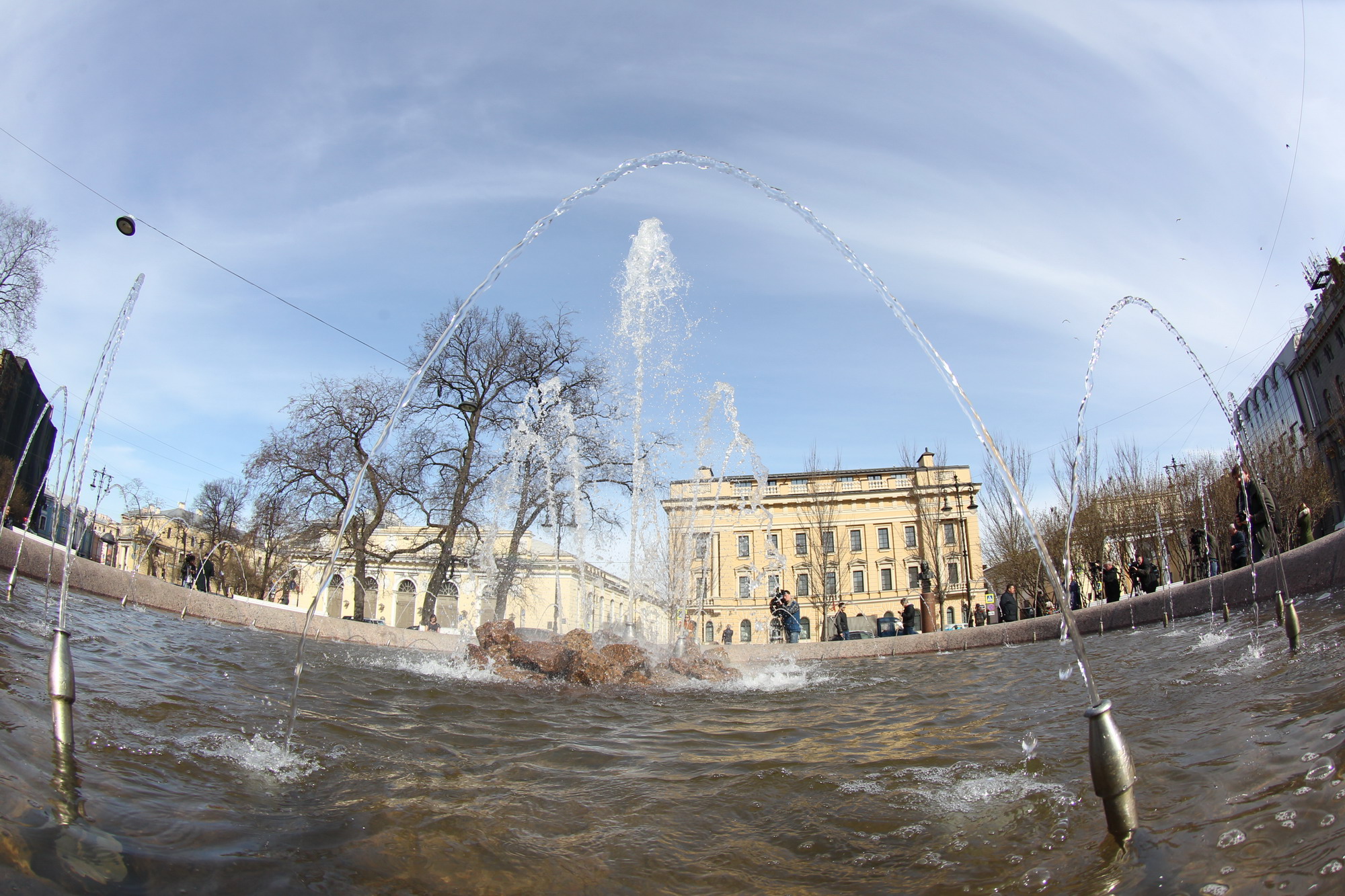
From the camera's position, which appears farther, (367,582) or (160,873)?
(367,582)

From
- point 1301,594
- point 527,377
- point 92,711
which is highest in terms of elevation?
point 527,377

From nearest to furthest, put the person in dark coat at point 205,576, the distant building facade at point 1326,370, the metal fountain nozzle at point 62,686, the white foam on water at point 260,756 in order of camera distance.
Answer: the metal fountain nozzle at point 62,686 → the white foam on water at point 260,756 → the person in dark coat at point 205,576 → the distant building facade at point 1326,370

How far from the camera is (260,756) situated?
3.53 metres

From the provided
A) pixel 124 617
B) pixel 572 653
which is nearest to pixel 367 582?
pixel 124 617

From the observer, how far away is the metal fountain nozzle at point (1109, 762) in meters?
2.05

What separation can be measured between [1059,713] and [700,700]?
11.6 ft

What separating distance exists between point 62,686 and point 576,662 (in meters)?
6.33

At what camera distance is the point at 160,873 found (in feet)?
6.79

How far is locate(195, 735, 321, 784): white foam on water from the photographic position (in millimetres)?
3318

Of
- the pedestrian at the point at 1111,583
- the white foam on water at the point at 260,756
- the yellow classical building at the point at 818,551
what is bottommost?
the white foam on water at the point at 260,756

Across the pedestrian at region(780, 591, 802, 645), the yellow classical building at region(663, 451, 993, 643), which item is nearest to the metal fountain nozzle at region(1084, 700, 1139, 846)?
the pedestrian at region(780, 591, 802, 645)

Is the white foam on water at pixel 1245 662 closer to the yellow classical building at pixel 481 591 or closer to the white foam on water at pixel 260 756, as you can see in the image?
the white foam on water at pixel 260 756

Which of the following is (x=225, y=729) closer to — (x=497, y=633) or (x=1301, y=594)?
(x=497, y=633)

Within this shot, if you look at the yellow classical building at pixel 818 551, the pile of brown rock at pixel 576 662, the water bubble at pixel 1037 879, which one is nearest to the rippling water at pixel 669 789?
the water bubble at pixel 1037 879
